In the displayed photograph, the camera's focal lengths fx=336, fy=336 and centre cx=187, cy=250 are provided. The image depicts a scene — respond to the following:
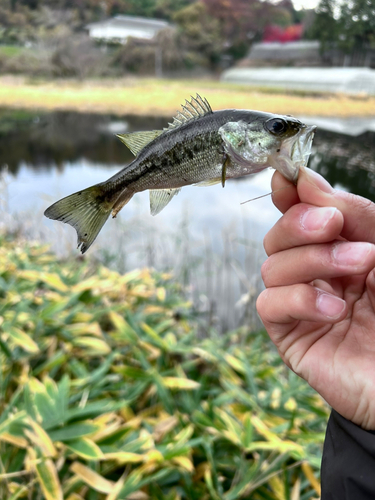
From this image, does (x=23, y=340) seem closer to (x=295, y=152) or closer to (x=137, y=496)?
(x=137, y=496)

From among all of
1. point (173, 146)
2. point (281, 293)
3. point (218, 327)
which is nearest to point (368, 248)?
point (281, 293)

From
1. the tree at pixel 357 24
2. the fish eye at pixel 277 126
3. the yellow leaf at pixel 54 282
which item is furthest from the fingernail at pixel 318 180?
the yellow leaf at pixel 54 282

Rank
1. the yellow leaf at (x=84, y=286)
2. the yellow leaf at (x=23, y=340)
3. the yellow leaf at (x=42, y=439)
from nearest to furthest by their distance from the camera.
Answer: the yellow leaf at (x=42, y=439)
the yellow leaf at (x=23, y=340)
the yellow leaf at (x=84, y=286)

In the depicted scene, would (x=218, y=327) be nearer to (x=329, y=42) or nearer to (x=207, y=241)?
(x=207, y=241)

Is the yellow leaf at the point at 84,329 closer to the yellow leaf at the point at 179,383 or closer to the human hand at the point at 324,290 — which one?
the yellow leaf at the point at 179,383

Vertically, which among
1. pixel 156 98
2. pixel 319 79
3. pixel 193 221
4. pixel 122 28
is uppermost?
pixel 122 28

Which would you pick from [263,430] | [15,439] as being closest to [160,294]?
[263,430]

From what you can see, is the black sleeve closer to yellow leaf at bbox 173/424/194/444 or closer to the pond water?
yellow leaf at bbox 173/424/194/444
